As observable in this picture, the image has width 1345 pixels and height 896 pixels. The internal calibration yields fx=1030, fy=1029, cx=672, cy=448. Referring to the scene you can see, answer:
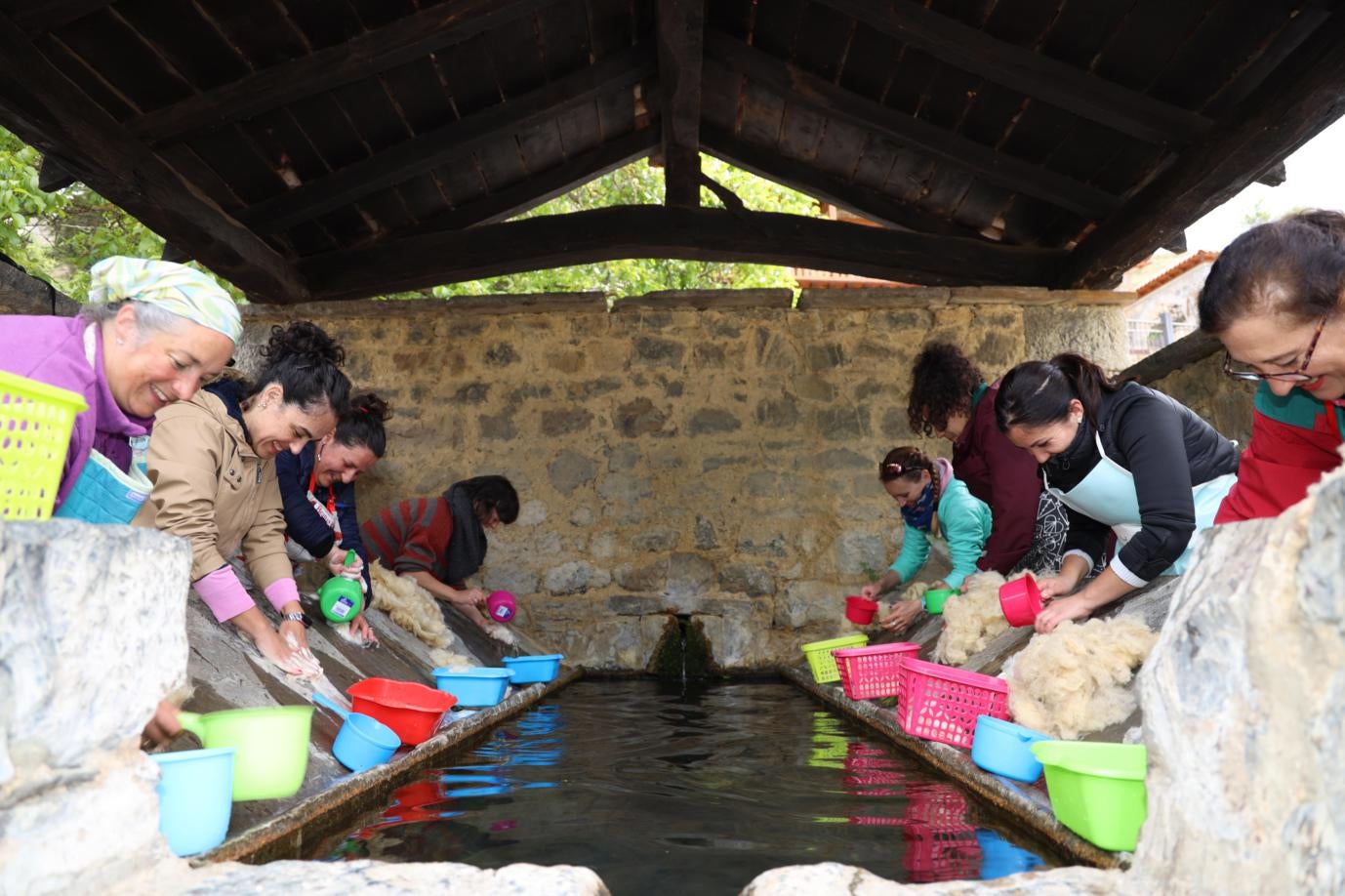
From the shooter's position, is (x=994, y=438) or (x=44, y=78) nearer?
(x=44, y=78)

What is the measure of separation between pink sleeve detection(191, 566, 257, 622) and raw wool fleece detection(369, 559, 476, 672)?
1865 millimetres

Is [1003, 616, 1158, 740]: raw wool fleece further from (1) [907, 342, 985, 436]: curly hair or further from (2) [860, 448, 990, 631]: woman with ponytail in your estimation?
(2) [860, 448, 990, 631]: woman with ponytail

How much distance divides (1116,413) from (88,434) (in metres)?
3.00

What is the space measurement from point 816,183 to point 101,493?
5225 millimetres

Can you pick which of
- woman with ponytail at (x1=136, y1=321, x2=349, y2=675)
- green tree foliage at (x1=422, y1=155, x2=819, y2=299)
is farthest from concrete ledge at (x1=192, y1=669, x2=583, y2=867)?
green tree foliage at (x1=422, y1=155, x2=819, y2=299)

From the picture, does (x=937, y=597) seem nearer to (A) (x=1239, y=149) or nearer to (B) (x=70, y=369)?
(A) (x=1239, y=149)

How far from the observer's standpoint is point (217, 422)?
134 inches

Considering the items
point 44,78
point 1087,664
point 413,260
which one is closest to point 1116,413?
point 1087,664

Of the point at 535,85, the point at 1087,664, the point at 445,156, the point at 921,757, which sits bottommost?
the point at 921,757

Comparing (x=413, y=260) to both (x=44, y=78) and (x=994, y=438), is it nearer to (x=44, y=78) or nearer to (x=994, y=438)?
(x=44, y=78)

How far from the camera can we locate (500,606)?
6266mm

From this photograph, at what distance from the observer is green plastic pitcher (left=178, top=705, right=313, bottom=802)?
2.21m

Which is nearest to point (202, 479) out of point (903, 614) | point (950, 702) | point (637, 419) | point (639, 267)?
point (950, 702)

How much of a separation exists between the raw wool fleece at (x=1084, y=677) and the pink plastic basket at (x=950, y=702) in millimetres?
153
